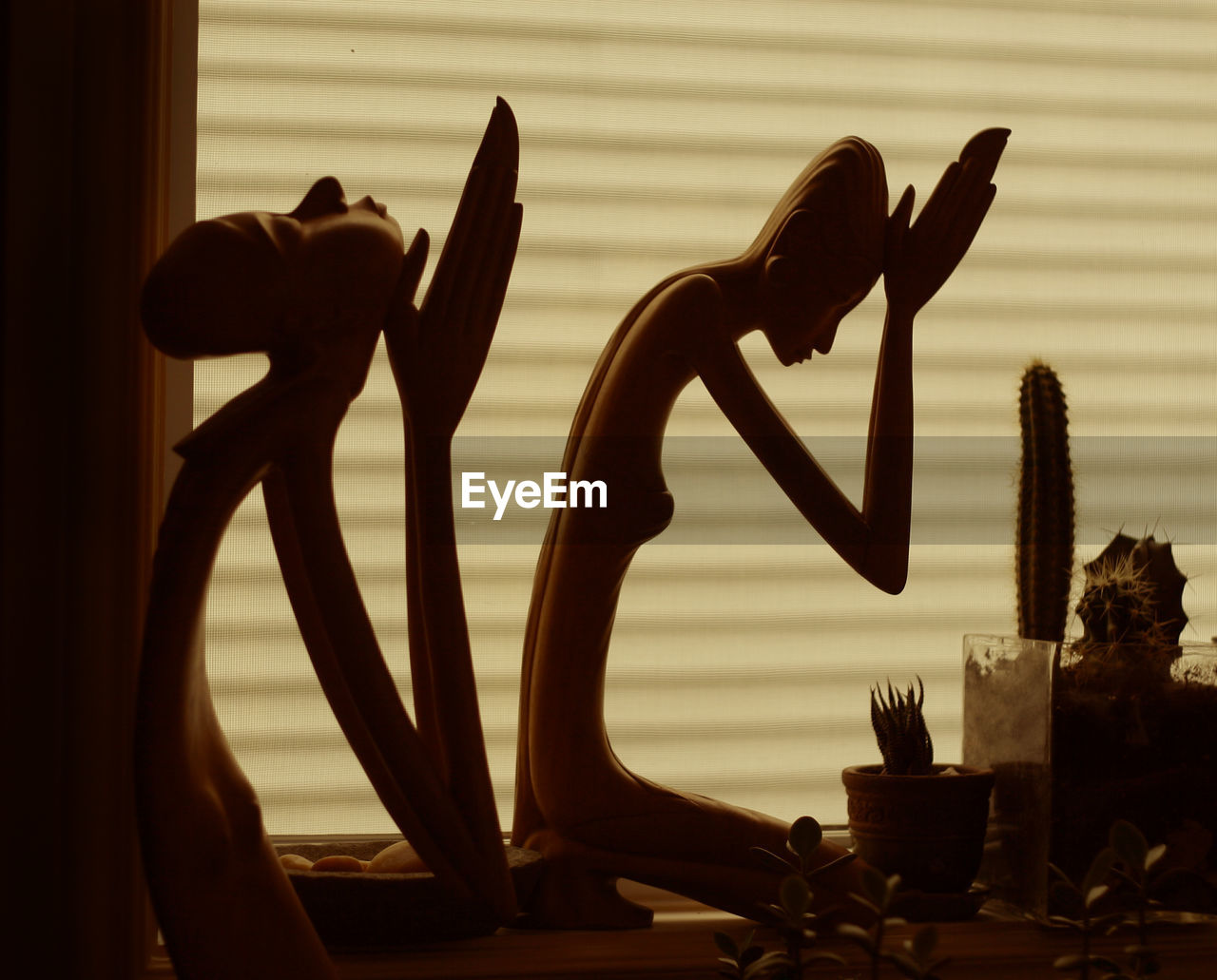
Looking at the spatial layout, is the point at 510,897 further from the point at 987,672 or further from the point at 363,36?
the point at 363,36

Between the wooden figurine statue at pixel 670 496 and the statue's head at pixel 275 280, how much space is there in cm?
21

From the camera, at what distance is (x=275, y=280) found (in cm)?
67

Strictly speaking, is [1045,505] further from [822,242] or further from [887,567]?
[822,242]

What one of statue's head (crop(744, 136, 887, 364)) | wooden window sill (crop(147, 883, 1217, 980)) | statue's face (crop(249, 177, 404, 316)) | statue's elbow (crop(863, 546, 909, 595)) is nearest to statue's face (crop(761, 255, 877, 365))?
statue's head (crop(744, 136, 887, 364))

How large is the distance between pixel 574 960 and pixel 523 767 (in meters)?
0.14

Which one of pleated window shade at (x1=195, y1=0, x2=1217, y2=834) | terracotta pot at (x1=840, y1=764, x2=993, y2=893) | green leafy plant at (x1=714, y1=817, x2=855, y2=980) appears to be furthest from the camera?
pleated window shade at (x1=195, y1=0, x2=1217, y2=834)

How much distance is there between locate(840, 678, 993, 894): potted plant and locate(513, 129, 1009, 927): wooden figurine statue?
0.06 meters

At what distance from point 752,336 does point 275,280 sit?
0.56 meters

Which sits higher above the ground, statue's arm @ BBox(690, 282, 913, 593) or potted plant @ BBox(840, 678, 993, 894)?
statue's arm @ BBox(690, 282, 913, 593)

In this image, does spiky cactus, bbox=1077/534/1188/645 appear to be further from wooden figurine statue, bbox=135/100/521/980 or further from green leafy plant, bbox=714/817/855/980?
wooden figurine statue, bbox=135/100/521/980

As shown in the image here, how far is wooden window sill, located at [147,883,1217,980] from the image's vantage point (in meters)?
0.78

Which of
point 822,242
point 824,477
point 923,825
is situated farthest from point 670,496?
point 923,825

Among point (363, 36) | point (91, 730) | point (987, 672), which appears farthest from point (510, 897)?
point (363, 36)

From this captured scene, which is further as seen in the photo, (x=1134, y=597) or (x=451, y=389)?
(x=1134, y=597)
